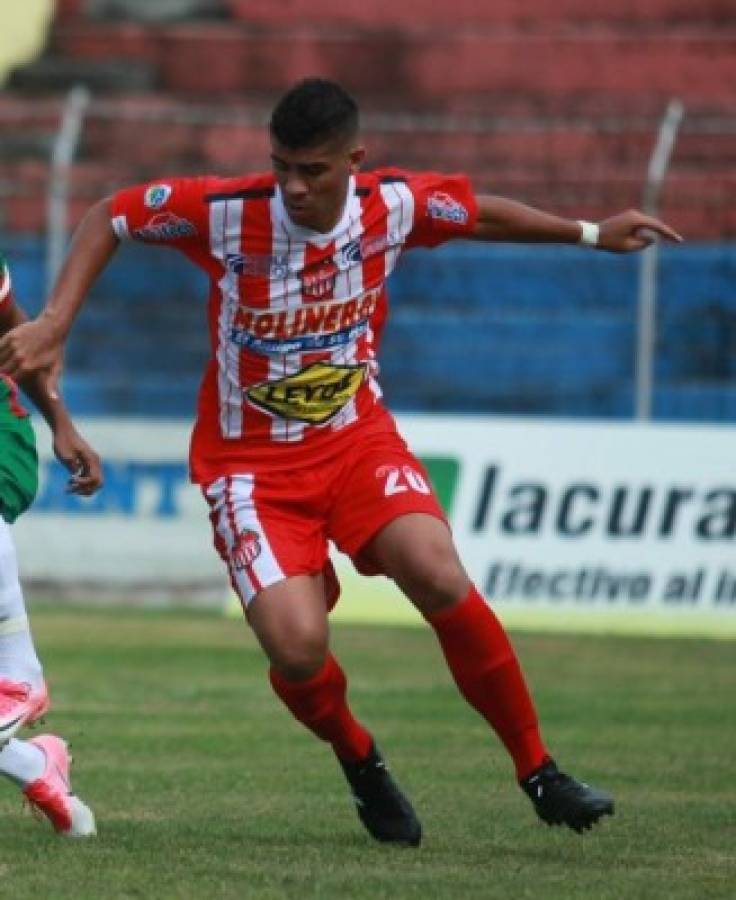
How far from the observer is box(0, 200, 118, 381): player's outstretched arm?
21.9 feet

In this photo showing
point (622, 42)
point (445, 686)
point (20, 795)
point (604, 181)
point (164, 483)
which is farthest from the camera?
point (622, 42)

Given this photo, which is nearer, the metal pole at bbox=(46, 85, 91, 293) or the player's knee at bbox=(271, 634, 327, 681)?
the player's knee at bbox=(271, 634, 327, 681)

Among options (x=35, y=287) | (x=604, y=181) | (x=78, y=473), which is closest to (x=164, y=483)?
(x=35, y=287)

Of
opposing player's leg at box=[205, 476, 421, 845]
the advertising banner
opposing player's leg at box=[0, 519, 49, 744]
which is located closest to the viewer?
opposing player's leg at box=[0, 519, 49, 744]

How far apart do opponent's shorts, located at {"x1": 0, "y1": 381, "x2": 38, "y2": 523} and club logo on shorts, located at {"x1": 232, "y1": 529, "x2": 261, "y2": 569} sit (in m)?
0.59

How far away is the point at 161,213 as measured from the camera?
7273 millimetres

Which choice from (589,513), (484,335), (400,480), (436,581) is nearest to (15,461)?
(400,480)

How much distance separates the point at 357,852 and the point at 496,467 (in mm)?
8595

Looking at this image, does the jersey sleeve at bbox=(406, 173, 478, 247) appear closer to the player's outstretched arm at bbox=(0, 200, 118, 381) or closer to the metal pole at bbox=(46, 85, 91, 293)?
the player's outstretched arm at bbox=(0, 200, 118, 381)

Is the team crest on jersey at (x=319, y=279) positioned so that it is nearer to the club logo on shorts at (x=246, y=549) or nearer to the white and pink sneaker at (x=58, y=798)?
the club logo on shorts at (x=246, y=549)

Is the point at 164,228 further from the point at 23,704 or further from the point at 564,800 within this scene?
the point at 564,800

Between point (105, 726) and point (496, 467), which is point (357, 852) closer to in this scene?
point (105, 726)

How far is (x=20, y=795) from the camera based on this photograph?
853 centimetres

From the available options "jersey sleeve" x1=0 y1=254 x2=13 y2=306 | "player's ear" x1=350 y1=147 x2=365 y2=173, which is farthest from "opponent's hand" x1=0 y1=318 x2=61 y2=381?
"player's ear" x1=350 y1=147 x2=365 y2=173
